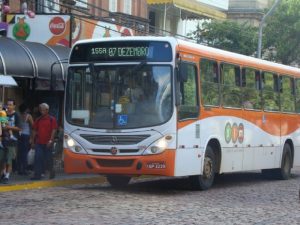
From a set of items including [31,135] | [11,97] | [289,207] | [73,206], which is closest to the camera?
[73,206]

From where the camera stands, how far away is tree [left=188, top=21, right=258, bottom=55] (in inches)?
1554

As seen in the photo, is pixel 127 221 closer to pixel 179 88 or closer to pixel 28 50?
pixel 179 88

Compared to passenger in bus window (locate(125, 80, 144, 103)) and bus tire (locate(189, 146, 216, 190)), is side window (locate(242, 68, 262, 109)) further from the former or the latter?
passenger in bus window (locate(125, 80, 144, 103))

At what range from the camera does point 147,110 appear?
48.3ft

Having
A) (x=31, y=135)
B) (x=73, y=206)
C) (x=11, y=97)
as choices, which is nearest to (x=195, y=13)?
(x=11, y=97)

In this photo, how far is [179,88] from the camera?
14859 millimetres

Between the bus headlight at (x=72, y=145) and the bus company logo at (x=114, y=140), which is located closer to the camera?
the bus company logo at (x=114, y=140)

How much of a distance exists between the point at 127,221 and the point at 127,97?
4.33m

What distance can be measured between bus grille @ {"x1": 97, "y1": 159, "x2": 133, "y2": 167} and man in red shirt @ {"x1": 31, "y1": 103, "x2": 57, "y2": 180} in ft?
8.14

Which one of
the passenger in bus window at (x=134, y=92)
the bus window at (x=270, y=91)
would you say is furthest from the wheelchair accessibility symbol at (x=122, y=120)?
the bus window at (x=270, y=91)

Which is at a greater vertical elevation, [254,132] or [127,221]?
[254,132]

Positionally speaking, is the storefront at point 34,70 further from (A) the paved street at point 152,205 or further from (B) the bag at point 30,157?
(A) the paved street at point 152,205

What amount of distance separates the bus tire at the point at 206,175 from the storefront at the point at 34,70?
411cm

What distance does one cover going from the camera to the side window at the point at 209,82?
15.9 metres
